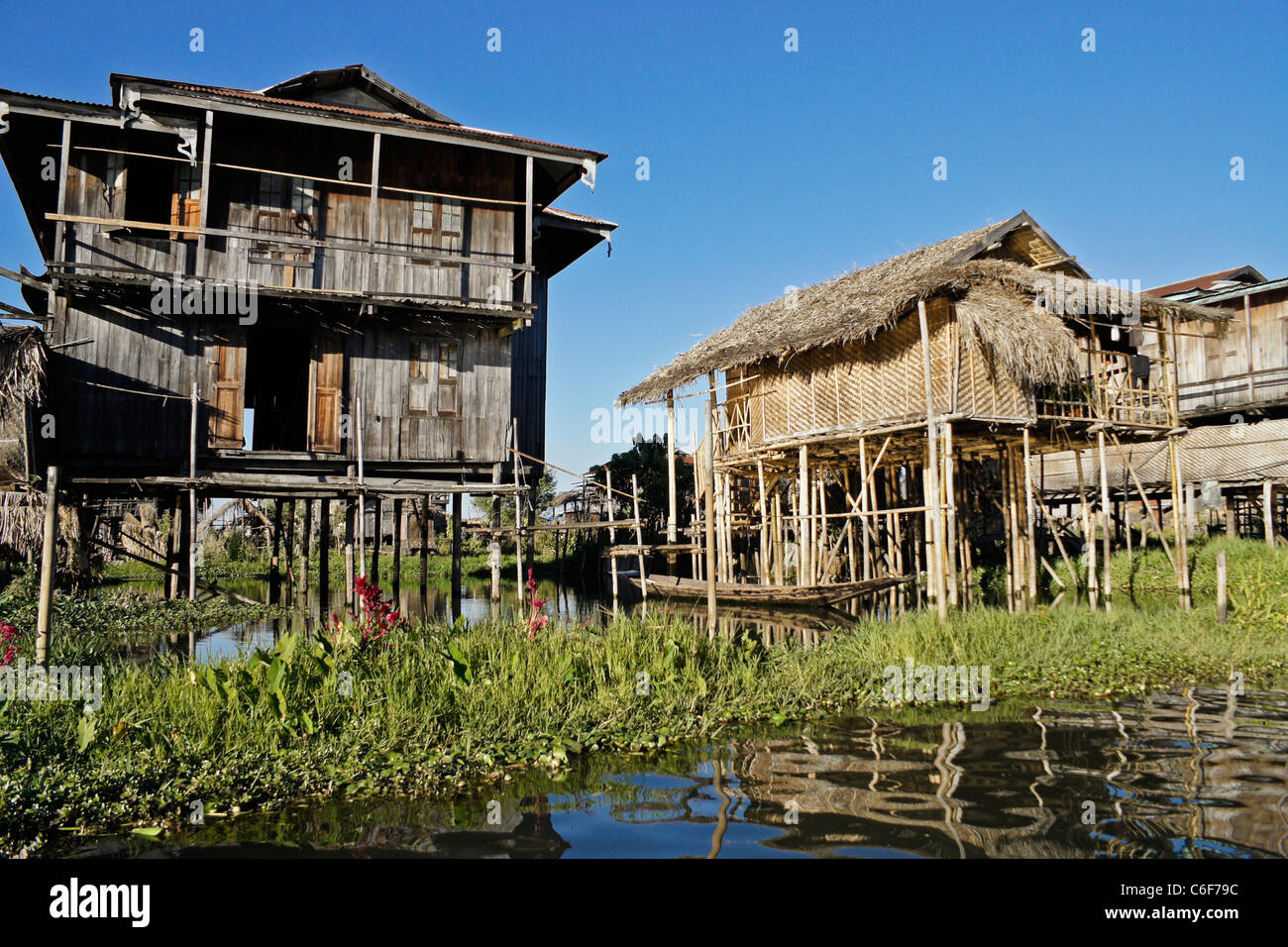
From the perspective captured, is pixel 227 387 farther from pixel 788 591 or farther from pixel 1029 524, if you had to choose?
pixel 1029 524

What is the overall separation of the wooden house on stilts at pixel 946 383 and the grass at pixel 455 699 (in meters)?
2.68

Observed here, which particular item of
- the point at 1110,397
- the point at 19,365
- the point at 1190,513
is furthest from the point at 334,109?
the point at 1190,513

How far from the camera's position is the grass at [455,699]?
6008 millimetres

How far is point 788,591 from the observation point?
61.9 feet

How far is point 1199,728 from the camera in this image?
26.7 ft

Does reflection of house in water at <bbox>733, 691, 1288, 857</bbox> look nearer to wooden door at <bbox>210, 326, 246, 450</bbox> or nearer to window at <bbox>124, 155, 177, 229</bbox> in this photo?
wooden door at <bbox>210, 326, 246, 450</bbox>

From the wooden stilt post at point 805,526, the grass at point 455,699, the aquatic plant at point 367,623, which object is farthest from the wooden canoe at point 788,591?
the aquatic plant at point 367,623

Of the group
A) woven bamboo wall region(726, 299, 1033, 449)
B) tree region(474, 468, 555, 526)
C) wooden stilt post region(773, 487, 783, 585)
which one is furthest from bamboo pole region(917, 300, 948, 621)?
tree region(474, 468, 555, 526)

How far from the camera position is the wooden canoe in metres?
18.1

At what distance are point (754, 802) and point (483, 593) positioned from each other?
888 inches

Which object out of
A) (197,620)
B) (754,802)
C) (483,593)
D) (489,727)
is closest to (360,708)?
(489,727)

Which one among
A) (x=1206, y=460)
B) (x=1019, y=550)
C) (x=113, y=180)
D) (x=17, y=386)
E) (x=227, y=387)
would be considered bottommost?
(x=1019, y=550)

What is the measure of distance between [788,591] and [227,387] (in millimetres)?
11754
